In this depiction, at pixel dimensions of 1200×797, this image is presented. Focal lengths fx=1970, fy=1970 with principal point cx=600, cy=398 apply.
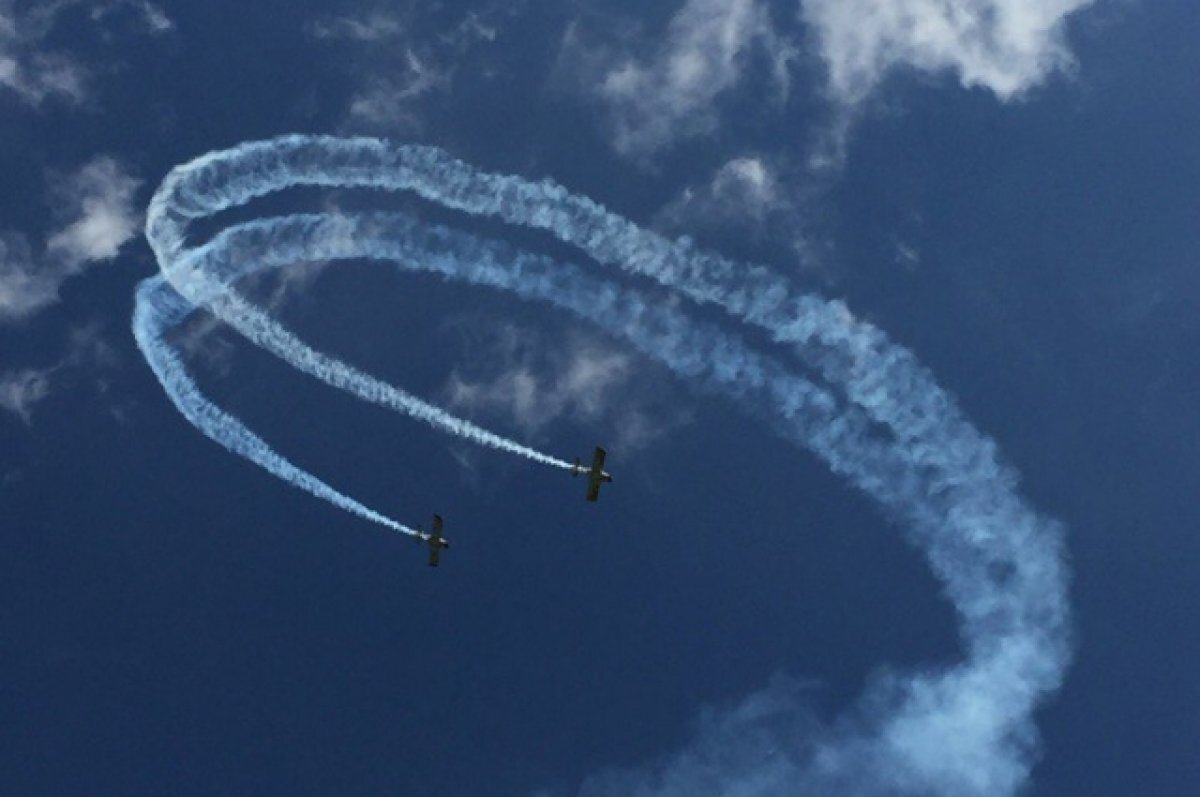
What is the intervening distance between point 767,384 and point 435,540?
25855 millimetres

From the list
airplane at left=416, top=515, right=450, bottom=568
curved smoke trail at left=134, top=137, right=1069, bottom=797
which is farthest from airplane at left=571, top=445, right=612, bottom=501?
airplane at left=416, top=515, right=450, bottom=568

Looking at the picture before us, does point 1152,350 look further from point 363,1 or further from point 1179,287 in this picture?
point 363,1

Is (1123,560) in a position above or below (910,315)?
below

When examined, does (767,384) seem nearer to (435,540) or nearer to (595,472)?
(595,472)

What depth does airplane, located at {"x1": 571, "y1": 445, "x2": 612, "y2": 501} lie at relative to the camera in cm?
13625

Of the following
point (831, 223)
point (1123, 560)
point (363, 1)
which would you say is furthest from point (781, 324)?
point (363, 1)

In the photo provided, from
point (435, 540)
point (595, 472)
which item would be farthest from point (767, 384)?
point (435, 540)

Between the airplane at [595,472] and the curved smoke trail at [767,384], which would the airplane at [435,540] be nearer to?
the curved smoke trail at [767,384]

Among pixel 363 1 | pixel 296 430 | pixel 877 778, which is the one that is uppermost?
pixel 363 1

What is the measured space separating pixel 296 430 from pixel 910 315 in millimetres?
45658

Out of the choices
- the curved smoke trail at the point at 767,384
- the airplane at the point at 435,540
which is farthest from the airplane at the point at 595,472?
the airplane at the point at 435,540

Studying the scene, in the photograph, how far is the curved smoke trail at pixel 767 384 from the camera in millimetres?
133250

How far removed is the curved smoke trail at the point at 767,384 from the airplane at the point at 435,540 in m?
2.60

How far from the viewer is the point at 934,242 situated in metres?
147
